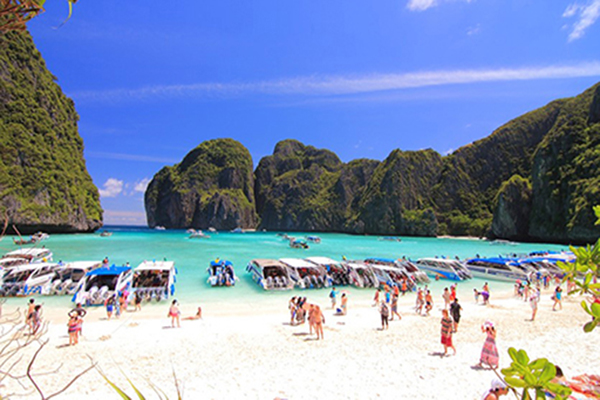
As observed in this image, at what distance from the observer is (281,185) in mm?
169875

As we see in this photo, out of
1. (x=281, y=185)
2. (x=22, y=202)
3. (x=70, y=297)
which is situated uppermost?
(x=281, y=185)

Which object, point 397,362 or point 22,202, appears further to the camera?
point 22,202

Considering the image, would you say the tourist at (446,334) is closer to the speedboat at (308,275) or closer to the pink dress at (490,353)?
the pink dress at (490,353)

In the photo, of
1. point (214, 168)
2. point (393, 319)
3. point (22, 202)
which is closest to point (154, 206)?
point (214, 168)

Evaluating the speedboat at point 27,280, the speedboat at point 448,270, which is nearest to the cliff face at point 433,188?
the speedboat at point 448,270

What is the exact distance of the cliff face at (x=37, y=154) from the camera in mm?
60312

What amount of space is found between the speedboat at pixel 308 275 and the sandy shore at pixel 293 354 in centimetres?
602

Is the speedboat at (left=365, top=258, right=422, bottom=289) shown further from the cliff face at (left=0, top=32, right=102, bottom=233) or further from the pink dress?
the cliff face at (left=0, top=32, right=102, bottom=233)

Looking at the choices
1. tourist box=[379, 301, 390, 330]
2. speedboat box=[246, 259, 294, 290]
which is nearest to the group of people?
tourist box=[379, 301, 390, 330]

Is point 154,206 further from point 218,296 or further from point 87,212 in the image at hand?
point 218,296

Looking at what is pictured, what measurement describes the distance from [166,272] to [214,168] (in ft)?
489

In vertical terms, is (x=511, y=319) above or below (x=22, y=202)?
below

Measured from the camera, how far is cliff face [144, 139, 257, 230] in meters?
147

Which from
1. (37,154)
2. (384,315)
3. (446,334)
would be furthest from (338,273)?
(37,154)
